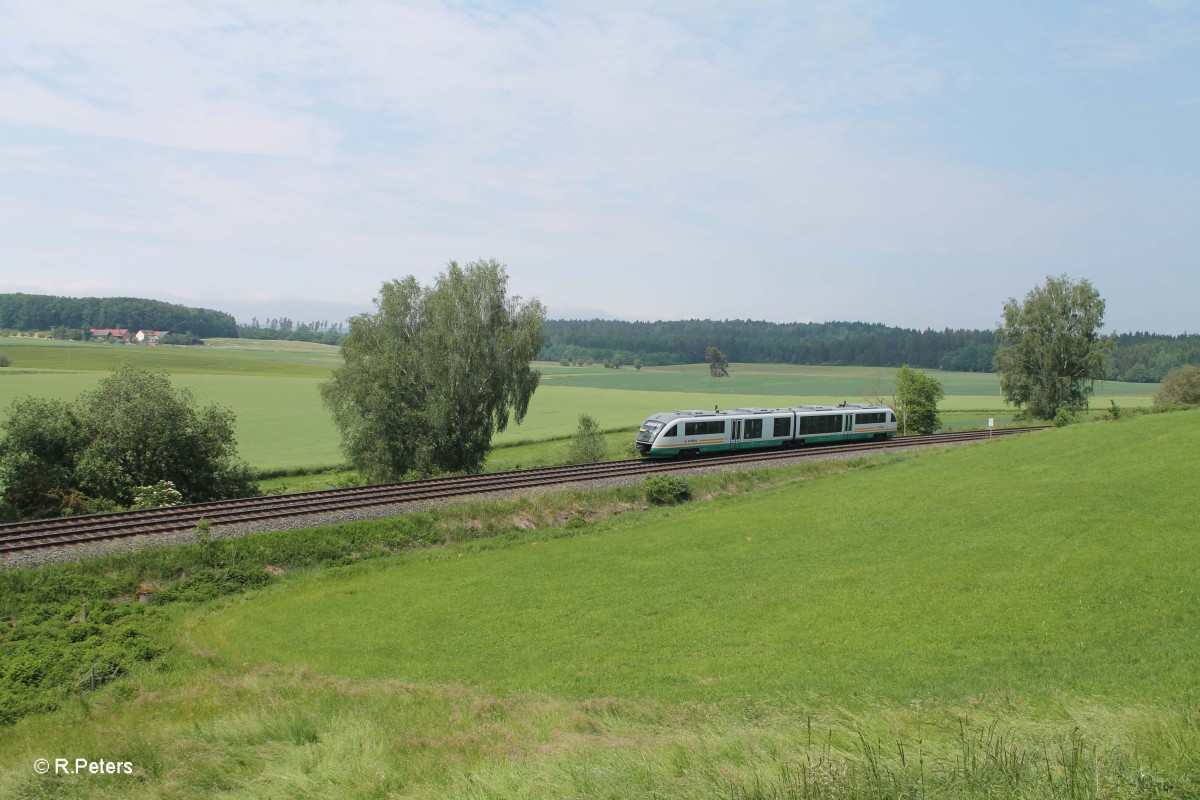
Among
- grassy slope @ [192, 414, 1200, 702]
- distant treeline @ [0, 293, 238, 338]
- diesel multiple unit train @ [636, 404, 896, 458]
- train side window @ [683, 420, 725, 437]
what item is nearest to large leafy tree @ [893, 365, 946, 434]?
diesel multiple unit train @ [636, 404, 896, 458]

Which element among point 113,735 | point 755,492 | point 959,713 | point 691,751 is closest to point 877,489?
point 755,492

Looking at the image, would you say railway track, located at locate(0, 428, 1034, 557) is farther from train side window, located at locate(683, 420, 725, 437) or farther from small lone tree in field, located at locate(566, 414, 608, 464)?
small lone tree in field, located at locate(566, 414, 608, 464)

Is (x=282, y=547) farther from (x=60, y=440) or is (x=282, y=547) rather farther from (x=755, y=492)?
(x=755, y=492)

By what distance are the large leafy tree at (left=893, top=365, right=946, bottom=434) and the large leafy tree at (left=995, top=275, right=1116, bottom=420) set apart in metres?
16.6

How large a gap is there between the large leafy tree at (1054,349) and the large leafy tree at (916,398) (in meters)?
16.6

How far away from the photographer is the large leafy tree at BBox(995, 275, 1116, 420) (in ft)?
237

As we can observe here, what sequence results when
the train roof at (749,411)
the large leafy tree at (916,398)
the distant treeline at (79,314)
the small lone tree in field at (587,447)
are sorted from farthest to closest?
the distant treeline at (79,314), the large leafy tree at (916,398), the small lone tree in field at (587,447), the train roof at (749,411)

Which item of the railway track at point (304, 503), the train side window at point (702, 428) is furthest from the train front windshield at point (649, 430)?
the train side window at point (702, 428)

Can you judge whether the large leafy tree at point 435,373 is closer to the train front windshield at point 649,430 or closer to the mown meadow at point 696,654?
the train front windshield at point 649,430

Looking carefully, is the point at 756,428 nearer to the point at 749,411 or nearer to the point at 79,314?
the point at 749,411

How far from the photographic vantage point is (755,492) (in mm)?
35781

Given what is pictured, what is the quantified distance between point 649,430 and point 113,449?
25.7 meters

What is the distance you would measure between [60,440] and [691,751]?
35.8m

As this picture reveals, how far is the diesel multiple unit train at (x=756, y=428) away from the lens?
4134 centimetres
